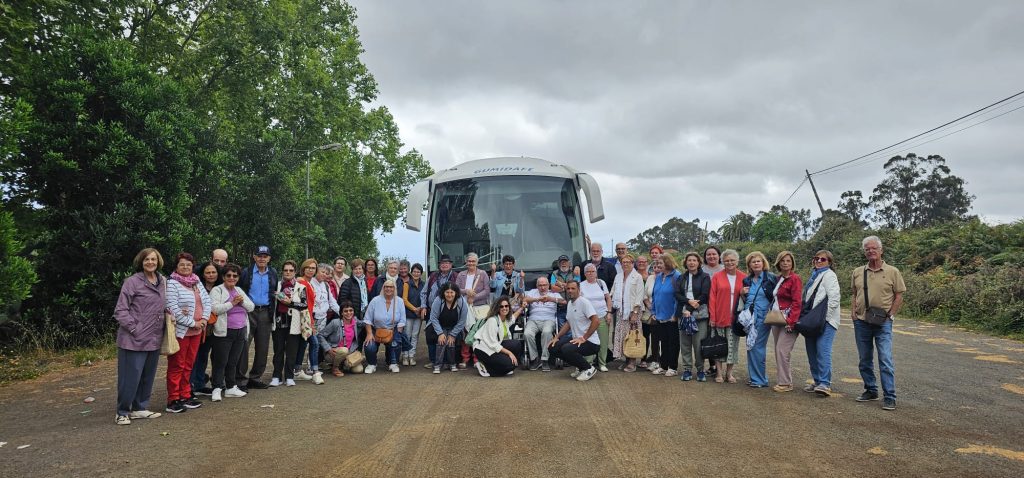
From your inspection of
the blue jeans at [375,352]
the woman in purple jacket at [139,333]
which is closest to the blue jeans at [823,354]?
the blue jeans at [375,352]

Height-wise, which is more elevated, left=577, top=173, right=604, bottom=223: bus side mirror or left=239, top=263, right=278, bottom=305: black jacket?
left=577, top=173, right=604, bottom=223: bus side mirror

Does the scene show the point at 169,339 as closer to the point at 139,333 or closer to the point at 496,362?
the point at 139,333

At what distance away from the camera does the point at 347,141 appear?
28.9 meters

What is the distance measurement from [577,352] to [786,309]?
2744mm

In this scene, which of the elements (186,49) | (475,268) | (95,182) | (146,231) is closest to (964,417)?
(475,268)

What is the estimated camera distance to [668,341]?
8.34 m

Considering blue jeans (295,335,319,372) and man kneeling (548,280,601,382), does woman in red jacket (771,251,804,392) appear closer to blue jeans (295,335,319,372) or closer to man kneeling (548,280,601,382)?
man kneeling (548,280,601,382)

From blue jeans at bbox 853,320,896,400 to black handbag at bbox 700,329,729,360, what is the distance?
4.97 ft

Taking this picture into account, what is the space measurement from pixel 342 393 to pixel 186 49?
12985mm

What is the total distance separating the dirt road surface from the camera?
4.58 m

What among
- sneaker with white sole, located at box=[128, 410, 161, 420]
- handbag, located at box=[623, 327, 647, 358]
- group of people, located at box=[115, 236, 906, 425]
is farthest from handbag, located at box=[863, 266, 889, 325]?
sneaker with white sole, located at box=[128, 410, 161, 420]

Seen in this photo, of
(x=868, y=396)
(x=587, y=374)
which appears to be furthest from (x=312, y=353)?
(x=868, y=396)

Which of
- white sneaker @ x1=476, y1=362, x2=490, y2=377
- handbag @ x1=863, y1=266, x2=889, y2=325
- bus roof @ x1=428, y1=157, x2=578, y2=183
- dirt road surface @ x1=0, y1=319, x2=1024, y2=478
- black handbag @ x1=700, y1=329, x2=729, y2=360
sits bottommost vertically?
dirt road surface @ x1=0, y1=319, x2=1024, y2=478

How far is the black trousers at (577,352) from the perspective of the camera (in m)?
8.15
